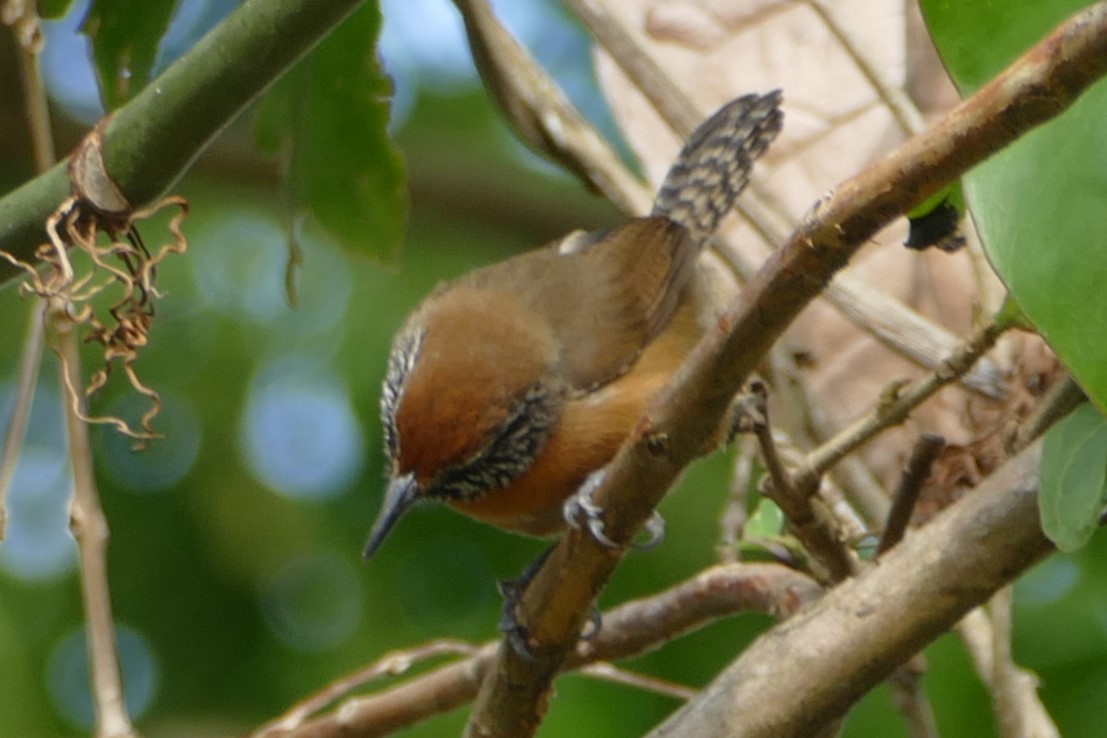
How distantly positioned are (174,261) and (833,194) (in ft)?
11.2

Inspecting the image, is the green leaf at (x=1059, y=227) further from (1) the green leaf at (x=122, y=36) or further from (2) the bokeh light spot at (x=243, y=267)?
(2) the bokeh light spot at (x=243, y=267)

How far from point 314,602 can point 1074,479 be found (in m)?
2.88

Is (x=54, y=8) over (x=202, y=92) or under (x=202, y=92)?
over

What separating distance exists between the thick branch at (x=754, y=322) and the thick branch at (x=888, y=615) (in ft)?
0.11

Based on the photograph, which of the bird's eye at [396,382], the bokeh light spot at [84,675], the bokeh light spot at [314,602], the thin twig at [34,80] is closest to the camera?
the thin twig at [34,80]

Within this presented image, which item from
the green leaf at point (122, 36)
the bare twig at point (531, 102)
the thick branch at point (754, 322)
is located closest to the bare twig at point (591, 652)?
the thick branch at point (754, 322)

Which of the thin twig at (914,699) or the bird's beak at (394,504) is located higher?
the bird's beak at (394,504)

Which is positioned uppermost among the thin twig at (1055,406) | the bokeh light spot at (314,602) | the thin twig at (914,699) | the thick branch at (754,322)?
the bokeh light spot at (314,602)

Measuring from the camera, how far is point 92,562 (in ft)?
6.97

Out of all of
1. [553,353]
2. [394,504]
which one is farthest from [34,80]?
[553,353]

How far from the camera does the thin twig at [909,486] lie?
1979 mm

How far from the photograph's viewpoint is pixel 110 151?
1.88m

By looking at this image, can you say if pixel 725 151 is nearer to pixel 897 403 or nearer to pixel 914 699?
pixel 897 403

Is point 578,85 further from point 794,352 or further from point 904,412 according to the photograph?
point 904,412
